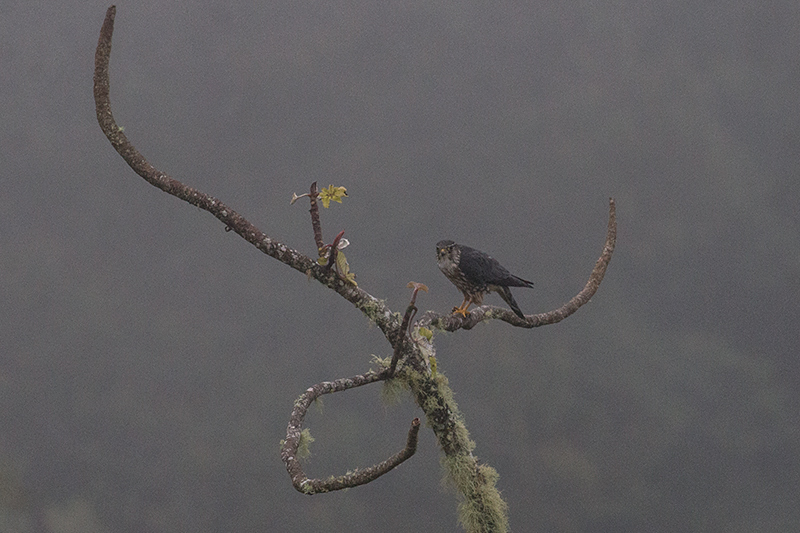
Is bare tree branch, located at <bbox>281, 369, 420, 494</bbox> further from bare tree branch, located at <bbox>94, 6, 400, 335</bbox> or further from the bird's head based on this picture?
the bird's head

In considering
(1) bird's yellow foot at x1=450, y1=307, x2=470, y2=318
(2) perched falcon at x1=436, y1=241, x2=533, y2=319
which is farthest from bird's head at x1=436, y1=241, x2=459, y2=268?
(1) bird's yellow foot at x1=450, y1=307, x2=470, y2=318

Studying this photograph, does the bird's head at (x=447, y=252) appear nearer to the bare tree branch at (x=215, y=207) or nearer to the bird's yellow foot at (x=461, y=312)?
the bird's yellow foot at (x=461, y=312)

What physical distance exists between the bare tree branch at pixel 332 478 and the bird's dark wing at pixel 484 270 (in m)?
0.89

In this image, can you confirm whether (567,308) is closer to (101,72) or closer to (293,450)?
(293,450)

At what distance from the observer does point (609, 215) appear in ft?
17.0

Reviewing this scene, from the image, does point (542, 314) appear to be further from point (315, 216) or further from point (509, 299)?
point (315, 216)

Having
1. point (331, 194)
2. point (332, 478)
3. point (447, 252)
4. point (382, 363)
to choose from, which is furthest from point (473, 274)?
point (332, 478)

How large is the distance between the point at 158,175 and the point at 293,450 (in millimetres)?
1502

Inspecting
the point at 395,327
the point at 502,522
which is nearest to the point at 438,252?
the point at 395,327

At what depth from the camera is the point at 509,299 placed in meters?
4.59

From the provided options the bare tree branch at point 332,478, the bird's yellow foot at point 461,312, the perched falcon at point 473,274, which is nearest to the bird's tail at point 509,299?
the perched falcon at point 473,274

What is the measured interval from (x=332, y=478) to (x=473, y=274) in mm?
1671

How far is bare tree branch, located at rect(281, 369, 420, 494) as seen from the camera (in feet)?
9.93

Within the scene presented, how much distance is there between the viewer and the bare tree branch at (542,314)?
438cm
